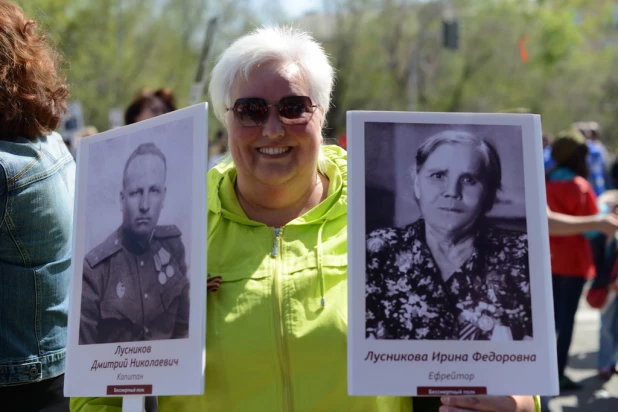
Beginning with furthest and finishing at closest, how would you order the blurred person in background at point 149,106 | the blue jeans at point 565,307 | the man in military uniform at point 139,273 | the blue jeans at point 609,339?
the blue jeans at point 609,339, the blue jeans at point 565,307, the blurred person in background at point 149,106, the man in military uniform at point 139,273

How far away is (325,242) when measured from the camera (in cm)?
231

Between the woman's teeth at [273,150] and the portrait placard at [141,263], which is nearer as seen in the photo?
the portrait placard at [141,263]

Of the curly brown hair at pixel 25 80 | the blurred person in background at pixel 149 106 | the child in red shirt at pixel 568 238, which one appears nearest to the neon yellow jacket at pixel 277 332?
the curly brown hair at pixel 25 80

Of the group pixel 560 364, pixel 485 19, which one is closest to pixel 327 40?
pixel 485 19

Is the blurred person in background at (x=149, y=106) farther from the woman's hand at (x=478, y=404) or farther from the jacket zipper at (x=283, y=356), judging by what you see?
the woman's hand at (x=478, y=404)

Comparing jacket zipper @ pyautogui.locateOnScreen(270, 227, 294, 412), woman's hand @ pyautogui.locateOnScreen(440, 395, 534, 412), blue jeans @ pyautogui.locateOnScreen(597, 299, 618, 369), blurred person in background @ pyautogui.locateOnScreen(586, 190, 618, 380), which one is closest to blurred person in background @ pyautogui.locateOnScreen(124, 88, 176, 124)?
jacket zipper @ pyautogui.locateOnScreen(270, 227, 294, 412)

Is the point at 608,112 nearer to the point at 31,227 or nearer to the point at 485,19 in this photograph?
the point at 485,19

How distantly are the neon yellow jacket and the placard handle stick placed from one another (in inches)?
5.4

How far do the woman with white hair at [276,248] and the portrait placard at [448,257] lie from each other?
17 cm

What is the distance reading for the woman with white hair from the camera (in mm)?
2133

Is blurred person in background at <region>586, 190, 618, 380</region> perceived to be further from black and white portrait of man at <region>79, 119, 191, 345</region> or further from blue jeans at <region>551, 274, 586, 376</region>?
black and white portrait of man at <region>79, 119, 191, 345</region>

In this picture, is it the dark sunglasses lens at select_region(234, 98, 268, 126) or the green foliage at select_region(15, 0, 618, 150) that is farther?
the green foliage at select_region(15, 0, 618, 150)

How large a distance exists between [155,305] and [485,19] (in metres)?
34.1

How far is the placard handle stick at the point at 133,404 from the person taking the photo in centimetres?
205
